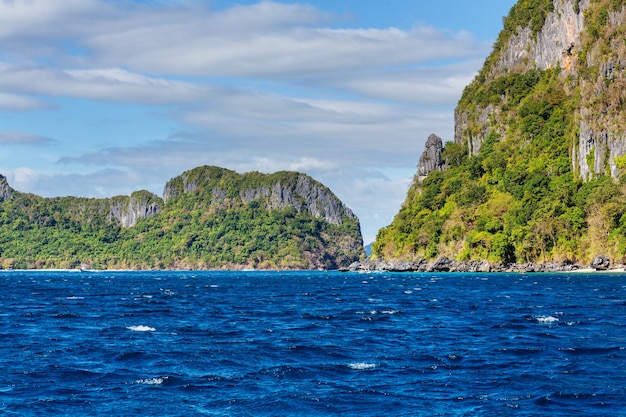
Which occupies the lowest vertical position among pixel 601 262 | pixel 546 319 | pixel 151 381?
pixel 151 381

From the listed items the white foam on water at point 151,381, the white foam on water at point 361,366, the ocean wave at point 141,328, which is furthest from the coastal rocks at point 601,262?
the white foam on water at point 151,381

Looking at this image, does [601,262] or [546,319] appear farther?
[601,262]

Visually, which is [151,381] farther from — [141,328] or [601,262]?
[601,262]

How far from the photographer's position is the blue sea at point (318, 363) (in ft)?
102

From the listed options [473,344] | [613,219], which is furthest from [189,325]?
[613,219]

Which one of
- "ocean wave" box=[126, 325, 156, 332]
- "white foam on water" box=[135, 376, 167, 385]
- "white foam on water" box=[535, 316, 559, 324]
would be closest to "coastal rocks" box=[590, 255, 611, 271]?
"white foam on water" box=[535, 316, 559, 324]

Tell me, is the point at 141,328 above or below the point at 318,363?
above

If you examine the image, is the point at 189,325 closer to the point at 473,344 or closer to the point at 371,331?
the point at 371,331

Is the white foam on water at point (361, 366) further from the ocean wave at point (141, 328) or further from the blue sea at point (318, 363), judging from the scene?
the ocean wave at point (141, 328)

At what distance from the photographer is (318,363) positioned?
132 ft

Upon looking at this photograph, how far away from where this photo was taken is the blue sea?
31.0 metres

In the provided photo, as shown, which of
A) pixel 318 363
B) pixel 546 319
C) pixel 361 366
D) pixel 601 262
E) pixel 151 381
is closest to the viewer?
pixel 151 381

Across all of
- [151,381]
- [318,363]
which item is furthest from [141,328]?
[151,381]

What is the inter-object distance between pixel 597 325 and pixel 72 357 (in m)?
35.2
